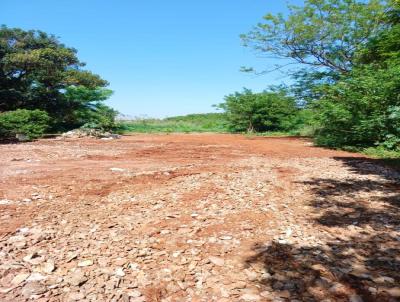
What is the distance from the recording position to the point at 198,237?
338cm

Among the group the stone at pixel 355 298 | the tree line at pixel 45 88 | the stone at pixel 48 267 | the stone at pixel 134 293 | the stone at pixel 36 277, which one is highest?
the tree line at pixel 45 88

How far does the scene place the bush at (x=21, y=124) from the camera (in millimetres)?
14391

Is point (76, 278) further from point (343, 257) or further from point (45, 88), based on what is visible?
point (45, 88)

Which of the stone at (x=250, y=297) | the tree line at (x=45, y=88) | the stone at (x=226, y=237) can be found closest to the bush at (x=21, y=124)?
the tree line at (x=45, y=88)

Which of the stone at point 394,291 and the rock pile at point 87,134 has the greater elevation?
the rock pile at point 87,134

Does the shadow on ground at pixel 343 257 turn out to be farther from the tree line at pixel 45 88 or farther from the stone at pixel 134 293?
the tree line at pixel 45 88

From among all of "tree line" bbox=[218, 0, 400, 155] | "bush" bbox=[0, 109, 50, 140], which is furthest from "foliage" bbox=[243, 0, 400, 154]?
"bush" bbox=[0, 109, 50, 140]

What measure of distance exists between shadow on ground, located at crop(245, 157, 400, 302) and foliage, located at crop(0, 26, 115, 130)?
707 inches

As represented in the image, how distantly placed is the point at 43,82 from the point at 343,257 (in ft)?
68.9

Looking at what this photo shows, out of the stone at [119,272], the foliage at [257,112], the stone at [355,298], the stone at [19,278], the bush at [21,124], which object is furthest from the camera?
the foliage at [257,112]

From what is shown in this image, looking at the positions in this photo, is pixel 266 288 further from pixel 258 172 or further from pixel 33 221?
pixel 258 172

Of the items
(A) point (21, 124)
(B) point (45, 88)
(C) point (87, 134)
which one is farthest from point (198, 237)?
(B) point (45, 88)

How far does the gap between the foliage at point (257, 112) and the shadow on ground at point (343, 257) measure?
1847cm

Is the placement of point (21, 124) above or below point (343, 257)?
above
